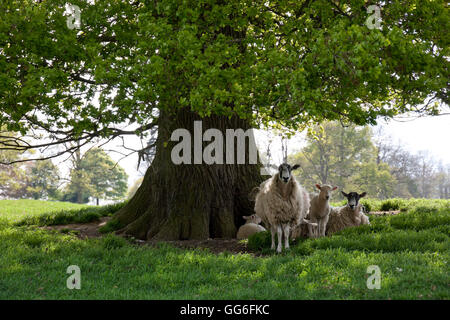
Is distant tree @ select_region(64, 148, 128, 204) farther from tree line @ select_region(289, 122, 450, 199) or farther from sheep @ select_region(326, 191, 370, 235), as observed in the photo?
sheep @ select_region(326, 191, 370, 235)

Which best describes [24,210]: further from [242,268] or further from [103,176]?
[103,176]

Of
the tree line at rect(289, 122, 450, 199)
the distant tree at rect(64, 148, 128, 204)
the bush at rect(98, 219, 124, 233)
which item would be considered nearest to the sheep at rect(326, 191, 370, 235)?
the bush at rect(98, 219, 124, 233)

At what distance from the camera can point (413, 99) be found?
35.3 ft

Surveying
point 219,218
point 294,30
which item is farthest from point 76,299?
point 294,30

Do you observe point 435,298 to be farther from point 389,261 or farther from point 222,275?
point 222,275

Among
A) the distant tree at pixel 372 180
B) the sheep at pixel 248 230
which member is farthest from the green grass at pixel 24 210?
the distant tree at pixel 372 180

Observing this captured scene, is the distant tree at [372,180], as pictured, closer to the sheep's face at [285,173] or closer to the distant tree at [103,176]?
the distant tree at [103,176]

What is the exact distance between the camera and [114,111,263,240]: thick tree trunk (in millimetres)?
12242

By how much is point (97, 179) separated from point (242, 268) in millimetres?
46173

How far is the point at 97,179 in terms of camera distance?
51.3 m

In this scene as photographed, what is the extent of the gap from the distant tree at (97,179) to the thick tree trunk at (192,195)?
115 ft

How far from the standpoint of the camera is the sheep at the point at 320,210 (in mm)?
10992

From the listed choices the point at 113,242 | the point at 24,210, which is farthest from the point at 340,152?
the point at 113,242

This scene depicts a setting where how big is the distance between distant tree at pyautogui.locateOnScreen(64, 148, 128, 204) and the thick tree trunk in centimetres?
3505
